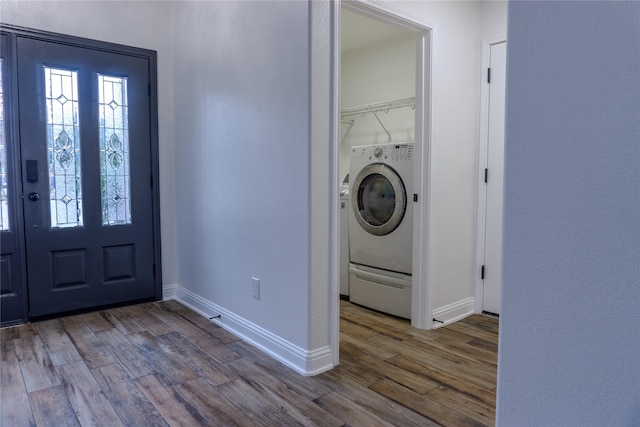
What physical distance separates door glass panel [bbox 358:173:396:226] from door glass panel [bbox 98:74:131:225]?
Result: 76.5 inches

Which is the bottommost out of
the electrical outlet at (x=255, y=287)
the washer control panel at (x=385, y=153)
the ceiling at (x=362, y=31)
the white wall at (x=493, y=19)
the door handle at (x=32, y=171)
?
the electrical outlet at (x=255, y=287)

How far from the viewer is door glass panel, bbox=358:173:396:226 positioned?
339 centimetres

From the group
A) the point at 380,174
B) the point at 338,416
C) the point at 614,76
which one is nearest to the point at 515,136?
the point at 614,76

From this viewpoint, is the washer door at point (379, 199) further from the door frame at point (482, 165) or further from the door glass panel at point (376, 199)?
Answer: the door frame at point (482, 165)

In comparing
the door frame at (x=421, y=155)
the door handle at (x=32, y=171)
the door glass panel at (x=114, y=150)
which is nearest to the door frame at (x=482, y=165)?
the door frame at (x=421, y=155)

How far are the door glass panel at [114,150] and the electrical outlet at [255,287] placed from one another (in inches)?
57.8

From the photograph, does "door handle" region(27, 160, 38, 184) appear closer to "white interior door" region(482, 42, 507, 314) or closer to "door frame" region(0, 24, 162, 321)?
"door frame" region(0, 24, 162, 321)

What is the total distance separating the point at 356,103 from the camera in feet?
14.8

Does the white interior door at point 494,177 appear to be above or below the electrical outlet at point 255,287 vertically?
above

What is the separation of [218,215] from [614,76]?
260 centimetres

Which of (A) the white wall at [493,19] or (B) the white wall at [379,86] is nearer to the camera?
(A) the white wall at [493,19]

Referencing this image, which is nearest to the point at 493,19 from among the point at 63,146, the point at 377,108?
the point at 377,108

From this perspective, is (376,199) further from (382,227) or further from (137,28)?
(137,28)

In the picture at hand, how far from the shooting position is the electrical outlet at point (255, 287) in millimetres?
2701
